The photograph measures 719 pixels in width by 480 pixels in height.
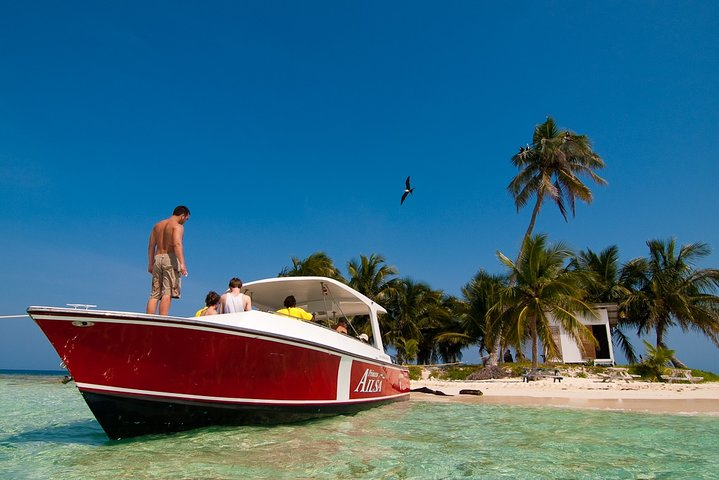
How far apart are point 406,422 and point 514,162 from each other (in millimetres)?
21394

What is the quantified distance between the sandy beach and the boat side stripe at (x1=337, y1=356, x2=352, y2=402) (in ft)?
18.2

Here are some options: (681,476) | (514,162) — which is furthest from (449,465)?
(514,162)

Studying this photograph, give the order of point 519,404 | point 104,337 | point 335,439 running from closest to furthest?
1. point 104,337
2. point 335,439
3. point 519,404

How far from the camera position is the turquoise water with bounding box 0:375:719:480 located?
3838 millimetres

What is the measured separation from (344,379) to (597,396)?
920 cm

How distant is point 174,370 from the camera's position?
482 centimetres

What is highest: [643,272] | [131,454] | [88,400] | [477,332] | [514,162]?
[514,162]

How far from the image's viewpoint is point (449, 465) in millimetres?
4148

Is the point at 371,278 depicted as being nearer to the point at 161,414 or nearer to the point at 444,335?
the point at 444,335

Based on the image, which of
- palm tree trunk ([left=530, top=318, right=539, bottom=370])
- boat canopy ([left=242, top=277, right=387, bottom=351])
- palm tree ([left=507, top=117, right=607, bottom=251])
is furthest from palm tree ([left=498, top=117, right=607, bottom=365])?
boat canopy ([left=242, top=277, right=387, bottom=351])

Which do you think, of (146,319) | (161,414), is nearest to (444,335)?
(161,414)

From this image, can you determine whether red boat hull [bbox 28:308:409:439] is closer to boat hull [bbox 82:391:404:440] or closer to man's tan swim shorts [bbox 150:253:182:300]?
boat hull [bbox 82:391:404:440]

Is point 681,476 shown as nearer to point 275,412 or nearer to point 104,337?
point 275,412

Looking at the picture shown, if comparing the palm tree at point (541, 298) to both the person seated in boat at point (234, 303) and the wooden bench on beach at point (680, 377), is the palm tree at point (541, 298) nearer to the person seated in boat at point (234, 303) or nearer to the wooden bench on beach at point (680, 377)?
the wooden bench on beach at point (680, 377)
